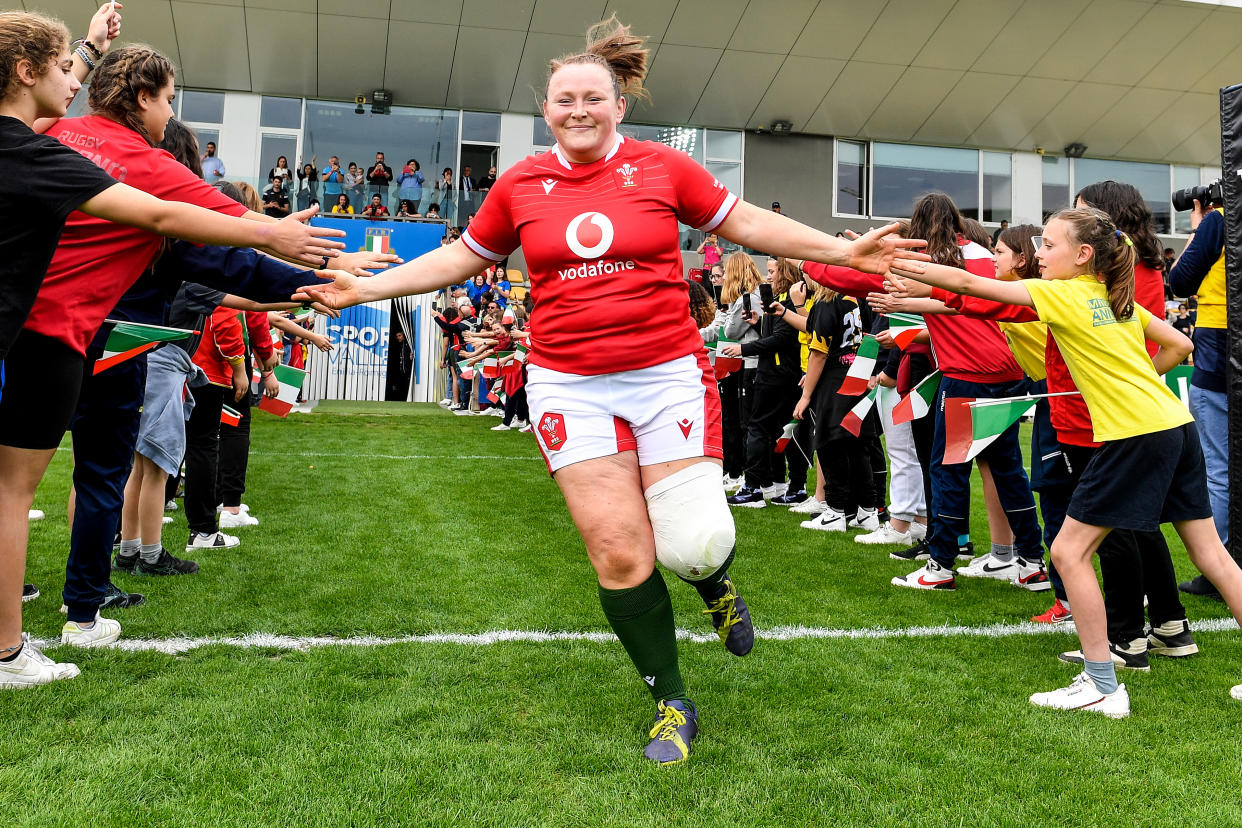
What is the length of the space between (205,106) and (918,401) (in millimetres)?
23234

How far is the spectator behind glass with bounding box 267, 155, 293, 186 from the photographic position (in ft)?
74.0

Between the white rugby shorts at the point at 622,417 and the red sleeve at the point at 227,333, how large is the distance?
3551mm

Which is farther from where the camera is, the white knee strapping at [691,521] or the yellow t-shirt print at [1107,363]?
the yellow t-shirt print at [1107,363]

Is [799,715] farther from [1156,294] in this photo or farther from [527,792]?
[1156,294]

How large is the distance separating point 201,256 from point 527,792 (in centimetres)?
280

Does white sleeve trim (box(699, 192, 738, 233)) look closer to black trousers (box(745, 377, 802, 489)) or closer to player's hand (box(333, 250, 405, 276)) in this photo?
player's hand (box(333, 250, 405, 276))

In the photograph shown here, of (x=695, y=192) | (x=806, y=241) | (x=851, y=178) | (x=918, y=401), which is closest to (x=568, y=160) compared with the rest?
(x=695, y=192)

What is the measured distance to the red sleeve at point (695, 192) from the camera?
3035 millimetres

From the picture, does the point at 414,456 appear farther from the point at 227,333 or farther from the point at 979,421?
the point at 979,421

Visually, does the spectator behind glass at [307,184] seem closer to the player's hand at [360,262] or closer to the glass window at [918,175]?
the glass window at [918,175]

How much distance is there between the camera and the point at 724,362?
28.0 ft

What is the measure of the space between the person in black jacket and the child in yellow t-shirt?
14.3 feet

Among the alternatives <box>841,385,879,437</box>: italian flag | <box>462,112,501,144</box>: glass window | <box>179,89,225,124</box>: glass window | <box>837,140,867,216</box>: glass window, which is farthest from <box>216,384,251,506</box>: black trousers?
<box>837,140,867,216</box>: glass window

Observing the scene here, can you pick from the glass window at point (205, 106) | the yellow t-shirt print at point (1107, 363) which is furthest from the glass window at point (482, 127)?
the yellow t-shirt print at point (1107, 363)
